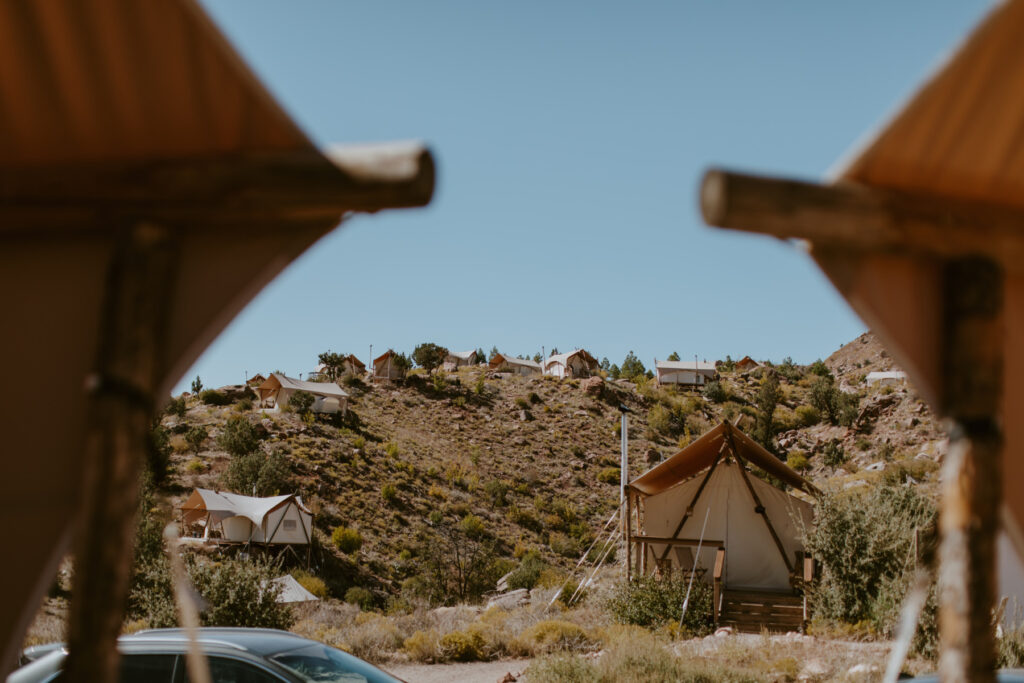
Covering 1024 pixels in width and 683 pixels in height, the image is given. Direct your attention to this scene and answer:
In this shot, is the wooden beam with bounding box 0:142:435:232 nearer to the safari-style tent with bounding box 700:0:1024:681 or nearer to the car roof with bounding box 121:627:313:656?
the safari-style tent with bounding box 700:0:1024:681

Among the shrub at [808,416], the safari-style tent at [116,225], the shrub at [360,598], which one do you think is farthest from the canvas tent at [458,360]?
the safari-style tent at [116,225]

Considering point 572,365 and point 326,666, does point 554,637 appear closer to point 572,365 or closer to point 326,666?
point 326,666

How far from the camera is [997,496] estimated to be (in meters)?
2.67

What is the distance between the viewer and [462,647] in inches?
554

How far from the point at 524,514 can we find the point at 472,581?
9843 millimetres

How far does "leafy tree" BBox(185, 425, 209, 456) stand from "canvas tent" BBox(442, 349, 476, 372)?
88.0 feet

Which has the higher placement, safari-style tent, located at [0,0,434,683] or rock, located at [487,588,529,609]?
safari-style tent, located at [0,0,434,683]

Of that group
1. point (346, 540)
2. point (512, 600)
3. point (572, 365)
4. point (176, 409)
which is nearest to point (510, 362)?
point (572, 365)

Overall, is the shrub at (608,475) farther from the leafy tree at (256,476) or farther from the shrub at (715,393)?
the leafy tree at (256,476)

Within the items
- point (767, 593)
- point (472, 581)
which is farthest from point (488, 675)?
point (472, 581)

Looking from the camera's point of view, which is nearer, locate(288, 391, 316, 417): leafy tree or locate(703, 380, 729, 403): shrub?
locate(288, 391, 316, 417): leafy tree

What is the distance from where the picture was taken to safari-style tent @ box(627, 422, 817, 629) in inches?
629

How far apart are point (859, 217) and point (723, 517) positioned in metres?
15.1

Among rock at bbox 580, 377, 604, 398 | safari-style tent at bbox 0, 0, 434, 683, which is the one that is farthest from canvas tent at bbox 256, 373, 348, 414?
safari-style tent at bbox 0, 0, 434, 683
